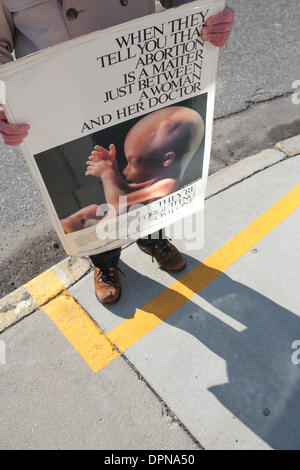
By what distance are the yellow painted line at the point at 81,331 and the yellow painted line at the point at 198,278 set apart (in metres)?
0.07

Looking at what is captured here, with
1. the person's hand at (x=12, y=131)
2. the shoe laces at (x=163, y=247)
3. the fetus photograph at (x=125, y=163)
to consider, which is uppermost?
the person's hand at (x=12, y=131)

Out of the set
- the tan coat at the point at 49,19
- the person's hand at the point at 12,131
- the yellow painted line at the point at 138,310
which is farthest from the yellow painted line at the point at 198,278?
the tan coat at the point at 49,19

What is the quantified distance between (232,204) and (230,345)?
1.13 m

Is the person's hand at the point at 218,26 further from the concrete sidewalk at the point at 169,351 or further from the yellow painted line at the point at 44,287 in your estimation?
the yellow painted line at the point at 44,287

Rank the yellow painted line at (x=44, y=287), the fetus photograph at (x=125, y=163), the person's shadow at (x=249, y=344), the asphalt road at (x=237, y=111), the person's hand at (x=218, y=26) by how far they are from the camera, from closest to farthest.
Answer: the person's hand at (x=218, y=26) → the fetus photograph at (x=125, y=163) → the person's shadow at (x=249, y=344) → the yellow painted line at (x=44, y=287) → the asphalt road at (x=237, y=111)

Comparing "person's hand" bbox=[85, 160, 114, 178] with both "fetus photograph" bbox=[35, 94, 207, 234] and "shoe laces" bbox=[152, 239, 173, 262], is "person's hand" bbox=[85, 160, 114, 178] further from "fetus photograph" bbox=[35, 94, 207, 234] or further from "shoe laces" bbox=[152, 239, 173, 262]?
"shoe laces" bbox=[152, 239, 173, 262]

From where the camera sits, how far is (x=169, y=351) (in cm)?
220

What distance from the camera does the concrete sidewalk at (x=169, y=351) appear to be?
1.95 m

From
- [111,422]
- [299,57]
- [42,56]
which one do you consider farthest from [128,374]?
[299,57]

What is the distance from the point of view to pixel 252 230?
2.73 meters

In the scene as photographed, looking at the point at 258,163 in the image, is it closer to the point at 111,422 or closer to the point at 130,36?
the point at 130,36

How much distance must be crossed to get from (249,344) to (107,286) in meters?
0.89

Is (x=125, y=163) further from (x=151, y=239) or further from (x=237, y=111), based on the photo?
(x=237, y=111)

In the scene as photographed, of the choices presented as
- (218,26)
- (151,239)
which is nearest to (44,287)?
(151,239)
